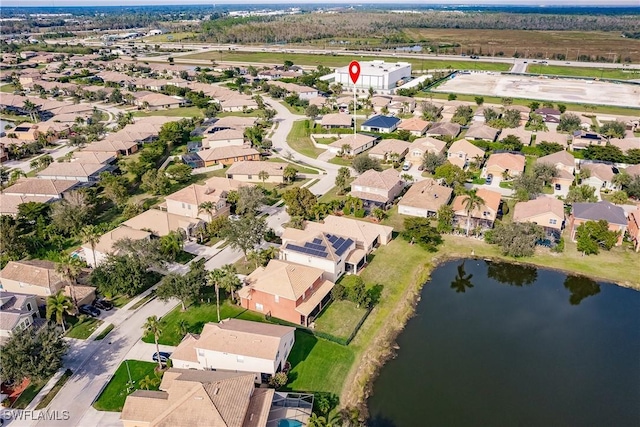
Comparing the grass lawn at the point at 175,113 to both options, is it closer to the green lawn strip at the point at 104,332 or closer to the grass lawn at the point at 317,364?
the green lawn strip at the point at 104,332

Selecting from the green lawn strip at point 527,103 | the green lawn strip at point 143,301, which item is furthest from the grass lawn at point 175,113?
the green lawn strip at point 143,301

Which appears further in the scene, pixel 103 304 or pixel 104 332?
pixel 103 304

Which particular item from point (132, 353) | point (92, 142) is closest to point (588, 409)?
point (132, 353)

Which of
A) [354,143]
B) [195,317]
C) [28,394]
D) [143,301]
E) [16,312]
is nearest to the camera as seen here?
[28,394]

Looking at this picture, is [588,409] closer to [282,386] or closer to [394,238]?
[282,386]

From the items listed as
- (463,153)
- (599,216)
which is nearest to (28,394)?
(599,216)

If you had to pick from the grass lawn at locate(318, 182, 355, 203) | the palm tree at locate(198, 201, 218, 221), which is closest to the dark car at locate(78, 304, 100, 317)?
the palm tree at locate(198, 201, 218, 221)

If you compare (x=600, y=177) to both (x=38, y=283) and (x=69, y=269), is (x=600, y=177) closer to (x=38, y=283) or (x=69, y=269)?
(x=69, y=269)
